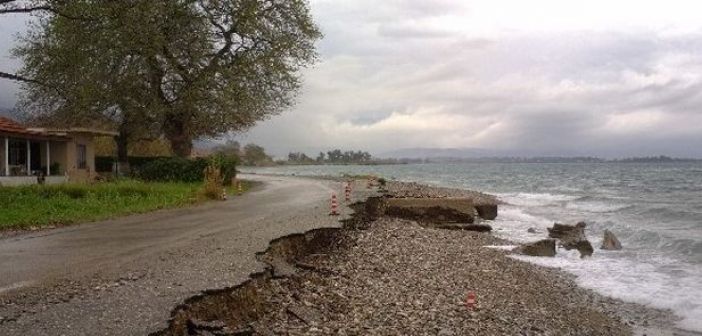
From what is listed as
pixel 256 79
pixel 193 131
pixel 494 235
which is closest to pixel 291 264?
pixel 494 235

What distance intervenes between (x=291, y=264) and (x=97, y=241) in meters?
4.40

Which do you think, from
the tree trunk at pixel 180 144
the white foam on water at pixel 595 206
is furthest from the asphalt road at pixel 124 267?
the white foam on water at pixel 595 206

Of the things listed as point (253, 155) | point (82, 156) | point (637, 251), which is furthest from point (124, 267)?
point (253, 155)

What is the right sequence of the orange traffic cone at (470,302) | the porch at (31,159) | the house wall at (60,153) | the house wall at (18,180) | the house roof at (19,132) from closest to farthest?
the orange traffic cone at (470,302)
the house wall at (18,180)
the house roof at (19,132)
the porch at (31,159)
the house wall at (60,153)

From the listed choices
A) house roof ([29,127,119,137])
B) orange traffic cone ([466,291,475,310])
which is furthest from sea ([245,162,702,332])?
house roof ([29,127,119,137])

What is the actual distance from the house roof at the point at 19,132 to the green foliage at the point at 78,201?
9.15 meters

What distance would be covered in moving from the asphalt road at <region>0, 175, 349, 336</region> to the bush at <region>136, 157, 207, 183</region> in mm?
13542

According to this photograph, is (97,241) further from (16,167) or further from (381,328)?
(16,167)

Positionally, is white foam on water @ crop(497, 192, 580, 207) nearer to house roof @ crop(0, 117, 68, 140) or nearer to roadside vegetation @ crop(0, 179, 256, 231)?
roadside vegetation @ crop(0, 179, 256, 231)

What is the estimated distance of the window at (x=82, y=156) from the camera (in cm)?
3684

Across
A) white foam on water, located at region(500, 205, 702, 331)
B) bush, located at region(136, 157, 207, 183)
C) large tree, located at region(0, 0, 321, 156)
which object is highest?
large tree, located at region(0, 0, 321, 156)

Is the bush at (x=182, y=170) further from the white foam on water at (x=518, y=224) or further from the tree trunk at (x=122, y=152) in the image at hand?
the white foam on water at (x=518, y=224)

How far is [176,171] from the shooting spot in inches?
1272

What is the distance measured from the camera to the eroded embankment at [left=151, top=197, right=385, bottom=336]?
753cm
